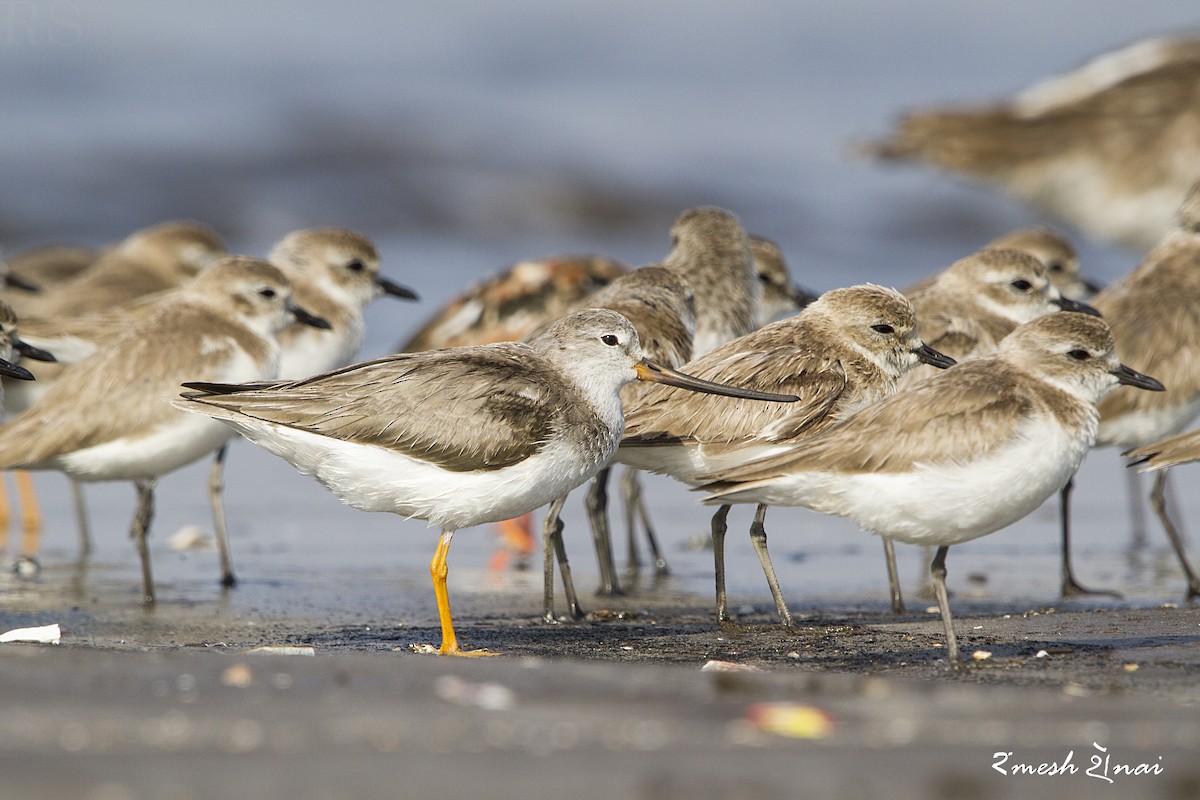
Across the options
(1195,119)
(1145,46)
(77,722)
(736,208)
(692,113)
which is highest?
(692,113)

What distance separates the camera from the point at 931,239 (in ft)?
80.7

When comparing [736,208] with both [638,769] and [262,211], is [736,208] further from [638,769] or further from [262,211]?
[638,769]

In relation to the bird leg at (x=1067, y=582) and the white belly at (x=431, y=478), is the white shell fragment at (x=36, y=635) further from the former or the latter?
the bird leg at (x=1067, y=582)

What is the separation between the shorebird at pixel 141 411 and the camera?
8383 millimetres

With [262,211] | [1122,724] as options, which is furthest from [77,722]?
[262,211]

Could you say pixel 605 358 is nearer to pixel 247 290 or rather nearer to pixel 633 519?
pixel 633 519

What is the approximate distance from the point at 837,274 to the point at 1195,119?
748cm

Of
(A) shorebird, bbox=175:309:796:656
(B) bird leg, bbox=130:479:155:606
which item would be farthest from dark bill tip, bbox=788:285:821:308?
(B) bird leg, bbox=130:479:155:606

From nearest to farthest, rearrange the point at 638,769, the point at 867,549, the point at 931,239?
the point at 638,769
the point at 867,549
the point at 931,239

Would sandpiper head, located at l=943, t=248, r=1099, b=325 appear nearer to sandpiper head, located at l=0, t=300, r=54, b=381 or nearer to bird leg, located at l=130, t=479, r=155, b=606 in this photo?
bird leg, located at l=130, t=479, r=155, b=606

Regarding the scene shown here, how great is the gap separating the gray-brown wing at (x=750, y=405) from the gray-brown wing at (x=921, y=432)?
870mm

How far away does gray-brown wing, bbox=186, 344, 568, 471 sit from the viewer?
21.1 feet

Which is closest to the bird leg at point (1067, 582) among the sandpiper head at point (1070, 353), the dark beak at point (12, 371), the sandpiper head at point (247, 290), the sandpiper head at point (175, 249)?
the sandpiper head at point (1070, 353)

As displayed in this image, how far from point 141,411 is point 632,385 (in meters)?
2.62
